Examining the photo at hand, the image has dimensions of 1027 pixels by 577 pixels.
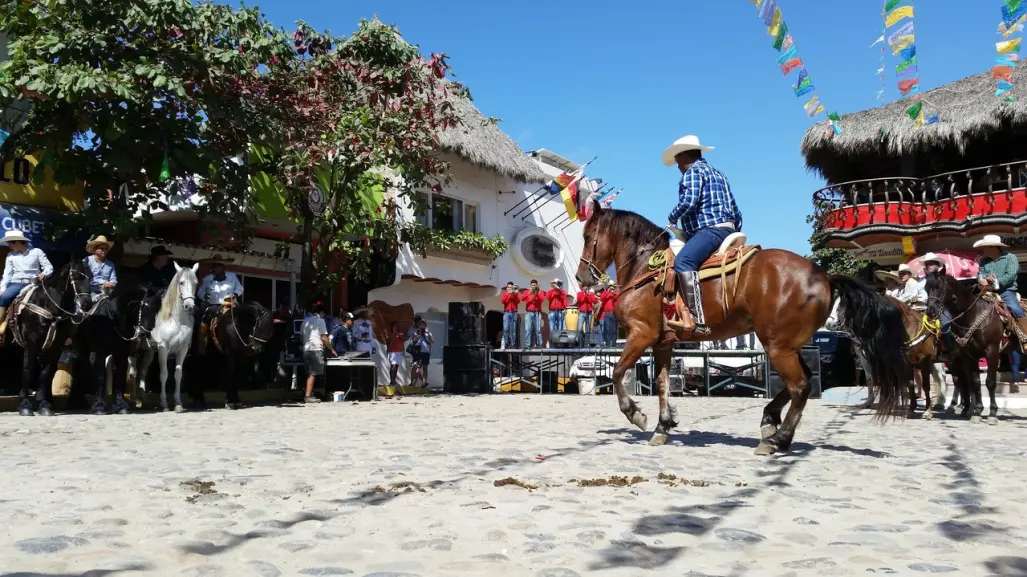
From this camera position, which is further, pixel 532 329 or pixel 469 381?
pixel 532 329

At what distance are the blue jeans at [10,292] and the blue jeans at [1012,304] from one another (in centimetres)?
1343

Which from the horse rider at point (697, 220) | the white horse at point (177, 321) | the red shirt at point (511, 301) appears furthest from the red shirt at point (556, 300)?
the horse rider at point (697, 220)

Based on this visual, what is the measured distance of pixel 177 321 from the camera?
494 inches

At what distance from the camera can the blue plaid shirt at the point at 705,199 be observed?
7645 millimetres

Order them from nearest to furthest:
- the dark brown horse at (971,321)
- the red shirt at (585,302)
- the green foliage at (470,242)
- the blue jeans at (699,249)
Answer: the blue jeans at (699,249) < the dark brown horse at (971,321) < the red shirt at (585,302) < the green foliage at (470,242)

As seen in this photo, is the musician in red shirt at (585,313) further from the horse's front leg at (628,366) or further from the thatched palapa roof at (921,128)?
the horse's front leg at (628,366)

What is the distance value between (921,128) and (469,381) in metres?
13.3

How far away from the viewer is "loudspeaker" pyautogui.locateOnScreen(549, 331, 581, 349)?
2050 centimetres

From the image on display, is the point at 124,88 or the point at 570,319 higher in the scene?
the point at 124,88

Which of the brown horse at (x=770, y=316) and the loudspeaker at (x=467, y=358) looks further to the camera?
the loudspeaker at (x=467, y=358)

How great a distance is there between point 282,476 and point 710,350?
46.3 feet

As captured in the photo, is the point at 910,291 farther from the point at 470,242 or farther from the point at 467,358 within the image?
the point at 470,242

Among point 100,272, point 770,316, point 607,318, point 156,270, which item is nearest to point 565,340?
point 607,318

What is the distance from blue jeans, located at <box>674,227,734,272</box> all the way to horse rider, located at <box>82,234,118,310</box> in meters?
8.13
